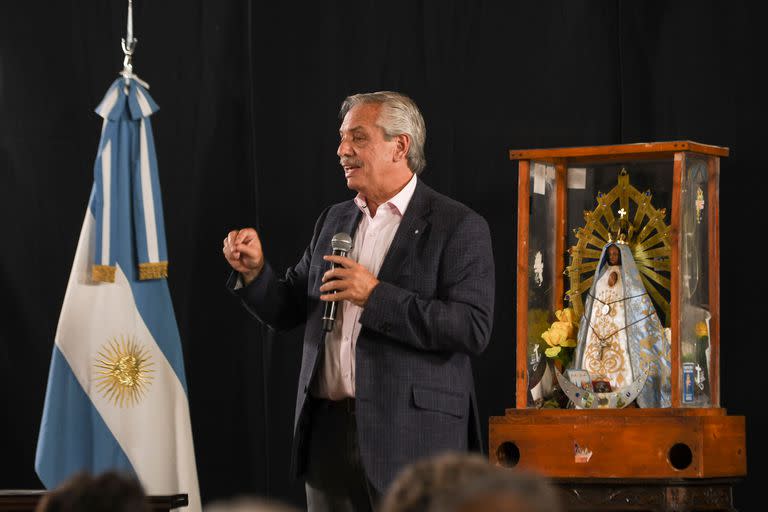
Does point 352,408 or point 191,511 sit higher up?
point 352,408

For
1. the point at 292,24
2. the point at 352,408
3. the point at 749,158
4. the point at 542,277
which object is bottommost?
the point at 352,408

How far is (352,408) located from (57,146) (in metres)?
2.21

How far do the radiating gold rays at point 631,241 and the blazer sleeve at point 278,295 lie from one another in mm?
905

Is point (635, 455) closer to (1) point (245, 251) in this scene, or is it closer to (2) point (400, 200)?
(2) point (400, 200)

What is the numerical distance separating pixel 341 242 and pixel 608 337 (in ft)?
3.28

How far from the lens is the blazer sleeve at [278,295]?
3248 millimetres

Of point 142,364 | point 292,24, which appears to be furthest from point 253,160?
point 142,364

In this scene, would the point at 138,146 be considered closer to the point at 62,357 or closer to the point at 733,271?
the point at 62,357

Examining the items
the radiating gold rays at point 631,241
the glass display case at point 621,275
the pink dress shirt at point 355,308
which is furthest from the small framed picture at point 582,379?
the pink dress shirt at point 355,308

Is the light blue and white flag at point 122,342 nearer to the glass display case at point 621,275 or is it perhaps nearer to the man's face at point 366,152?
the man's face at point 366,152

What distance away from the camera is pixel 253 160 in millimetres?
4766

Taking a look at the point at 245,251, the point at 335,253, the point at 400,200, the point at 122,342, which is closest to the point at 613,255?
the point at 400,200

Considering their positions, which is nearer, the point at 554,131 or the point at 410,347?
the point at 410,347

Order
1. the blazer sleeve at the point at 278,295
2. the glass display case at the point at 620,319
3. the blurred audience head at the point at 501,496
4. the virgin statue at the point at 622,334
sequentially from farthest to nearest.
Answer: the virgin statue at the point at 622,334
the glass display case at the point at 620,319
the blazer sleeve at the point at 278,295
the blurred audience head at the point at 501,496
